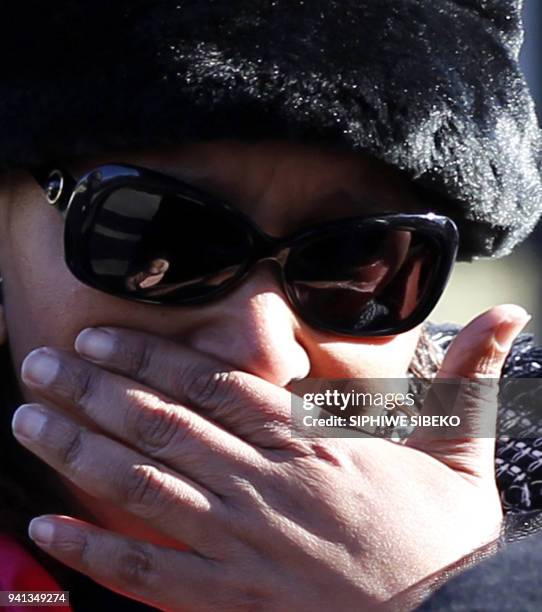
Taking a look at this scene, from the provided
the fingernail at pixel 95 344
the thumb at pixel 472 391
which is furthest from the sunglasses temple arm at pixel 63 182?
the thumb at pixel 472 391

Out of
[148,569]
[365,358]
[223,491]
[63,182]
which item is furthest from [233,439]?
[63,182]

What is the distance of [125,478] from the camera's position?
158 centimetres

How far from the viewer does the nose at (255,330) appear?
169 centimetres

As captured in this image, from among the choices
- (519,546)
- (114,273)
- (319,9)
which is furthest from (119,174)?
(519,546)

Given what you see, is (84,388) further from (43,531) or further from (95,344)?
(43,531)

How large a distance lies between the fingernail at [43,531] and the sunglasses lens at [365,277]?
472 millimetres

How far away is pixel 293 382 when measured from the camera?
69.0 inches

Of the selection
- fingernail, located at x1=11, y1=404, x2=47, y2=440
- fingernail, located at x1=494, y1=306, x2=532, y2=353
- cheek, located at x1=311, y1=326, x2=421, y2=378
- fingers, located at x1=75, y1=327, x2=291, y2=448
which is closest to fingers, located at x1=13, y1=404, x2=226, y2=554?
fingernail, located at x1=11, y1=404, x2=47, y2=440

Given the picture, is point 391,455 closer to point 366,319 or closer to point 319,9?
point 366,319

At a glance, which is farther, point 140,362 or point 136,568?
point 140,362

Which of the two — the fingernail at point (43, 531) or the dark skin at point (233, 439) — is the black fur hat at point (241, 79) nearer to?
the dark skin at point (233, 439)

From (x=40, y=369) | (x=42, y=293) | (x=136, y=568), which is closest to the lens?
(x=136, y=568)

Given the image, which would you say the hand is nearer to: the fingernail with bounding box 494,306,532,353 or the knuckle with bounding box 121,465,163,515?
the knuckle with bounding box 121,465,163,515

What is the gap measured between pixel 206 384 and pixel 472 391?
1.36 feet
